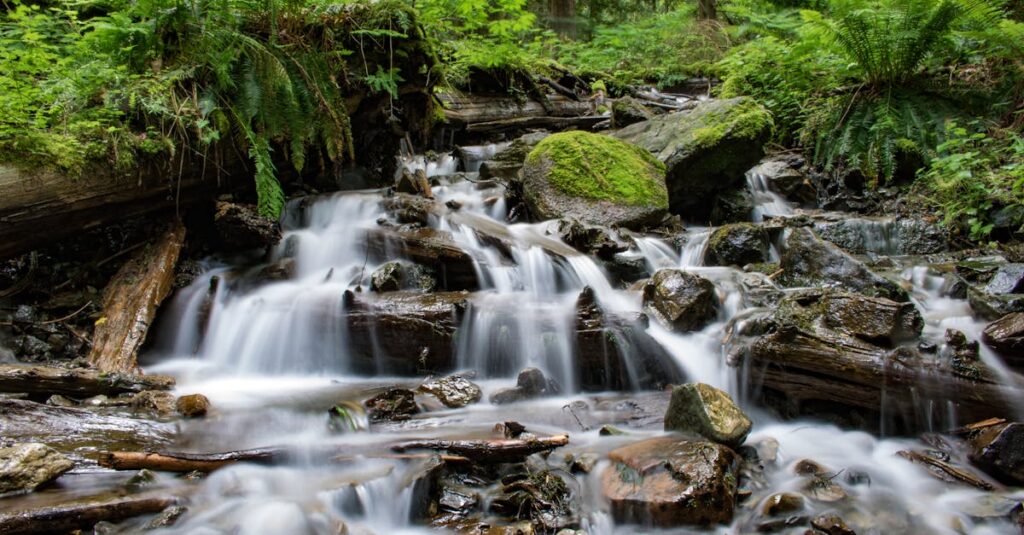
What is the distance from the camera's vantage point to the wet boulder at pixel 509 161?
8781 mm

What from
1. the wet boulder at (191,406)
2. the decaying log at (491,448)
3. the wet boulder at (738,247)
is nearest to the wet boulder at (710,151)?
the wet boulder at (738,247)

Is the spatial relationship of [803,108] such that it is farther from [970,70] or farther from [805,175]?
[970,70]

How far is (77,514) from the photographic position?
2521 mm

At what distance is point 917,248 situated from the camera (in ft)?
22.6

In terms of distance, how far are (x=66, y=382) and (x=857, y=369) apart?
205 inches

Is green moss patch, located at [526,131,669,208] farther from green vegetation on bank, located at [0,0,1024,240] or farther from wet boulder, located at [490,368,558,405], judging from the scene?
wet boulder, located at [490,368,558,405]

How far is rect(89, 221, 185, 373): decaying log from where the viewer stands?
4312 mm

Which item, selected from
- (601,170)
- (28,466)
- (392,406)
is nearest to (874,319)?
(392,406)

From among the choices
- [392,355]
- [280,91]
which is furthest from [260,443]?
[280,91]

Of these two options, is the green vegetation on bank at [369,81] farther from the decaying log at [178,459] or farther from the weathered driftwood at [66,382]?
the decaying log at [178,459]

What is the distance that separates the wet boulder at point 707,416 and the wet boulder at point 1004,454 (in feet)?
4.29

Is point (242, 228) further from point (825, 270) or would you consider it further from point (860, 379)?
point (825, 270)

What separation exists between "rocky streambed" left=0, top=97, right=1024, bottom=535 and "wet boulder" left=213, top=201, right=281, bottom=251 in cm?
4

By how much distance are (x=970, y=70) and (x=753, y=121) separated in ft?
10.3
